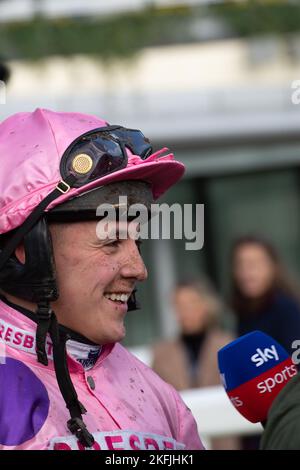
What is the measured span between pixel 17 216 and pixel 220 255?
9.21 meters

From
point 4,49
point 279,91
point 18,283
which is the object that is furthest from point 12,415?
point 4,49

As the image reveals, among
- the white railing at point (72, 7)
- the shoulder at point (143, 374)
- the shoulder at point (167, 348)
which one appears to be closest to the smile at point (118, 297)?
the shoulder at point (143, 374)

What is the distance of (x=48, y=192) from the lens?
9.20 feet

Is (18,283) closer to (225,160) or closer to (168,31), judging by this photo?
(225,160)

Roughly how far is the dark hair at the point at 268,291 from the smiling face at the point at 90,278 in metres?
3.00

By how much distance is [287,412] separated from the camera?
239 cm

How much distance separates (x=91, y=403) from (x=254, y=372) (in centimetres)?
51

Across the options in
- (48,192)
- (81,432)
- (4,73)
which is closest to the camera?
(81,432)

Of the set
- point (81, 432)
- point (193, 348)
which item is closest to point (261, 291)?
point (193, 348)

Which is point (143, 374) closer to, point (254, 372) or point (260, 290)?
point (254, 372)

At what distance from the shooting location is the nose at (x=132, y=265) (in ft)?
9.53

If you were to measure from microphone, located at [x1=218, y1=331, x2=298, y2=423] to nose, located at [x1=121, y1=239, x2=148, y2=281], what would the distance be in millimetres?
362

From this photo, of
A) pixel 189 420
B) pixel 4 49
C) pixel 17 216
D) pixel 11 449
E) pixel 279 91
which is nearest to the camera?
pixel 11 449

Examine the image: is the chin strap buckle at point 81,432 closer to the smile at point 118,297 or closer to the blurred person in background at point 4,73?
the smile at point 118,297
